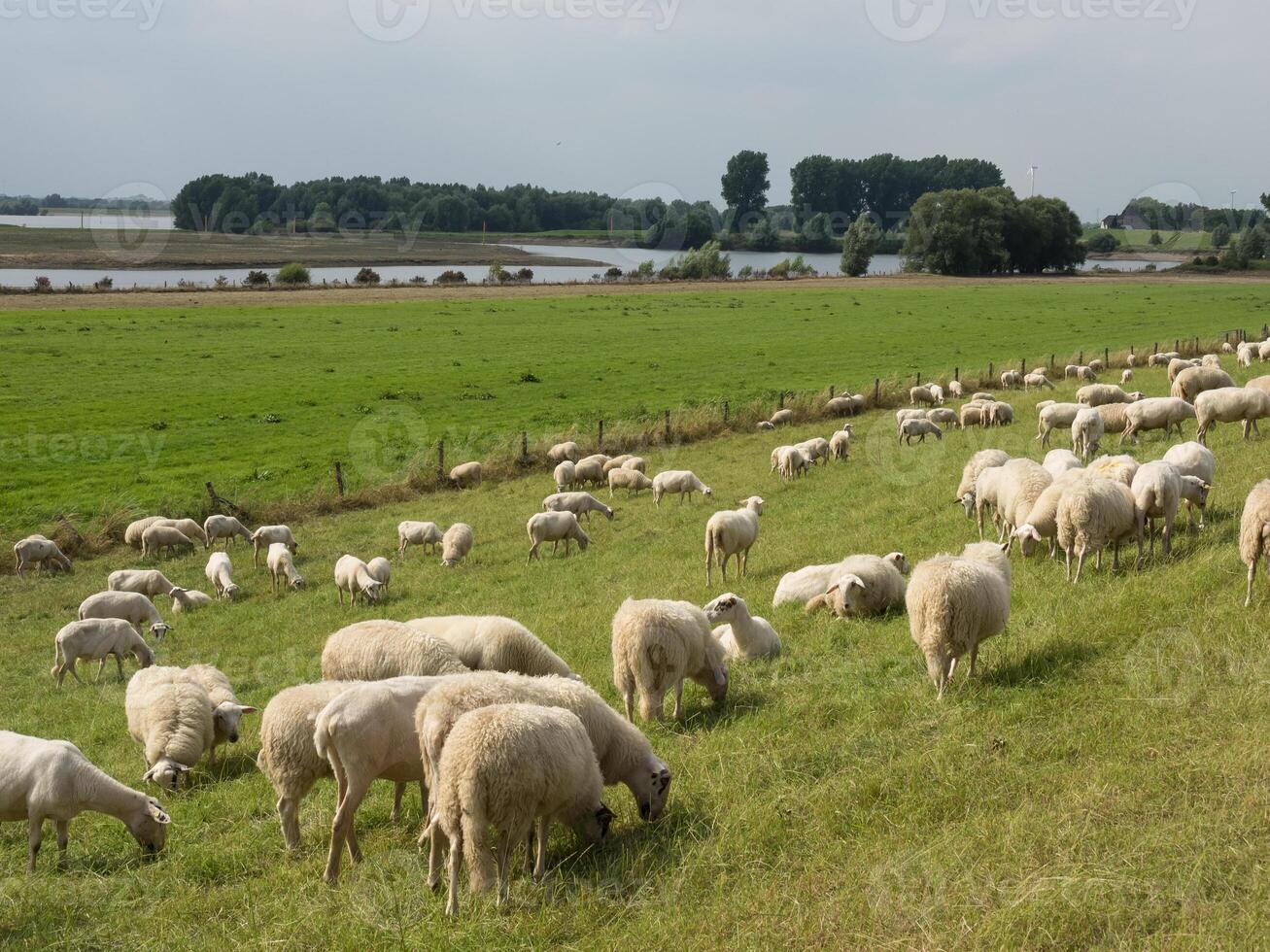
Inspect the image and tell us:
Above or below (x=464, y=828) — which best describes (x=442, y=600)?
below

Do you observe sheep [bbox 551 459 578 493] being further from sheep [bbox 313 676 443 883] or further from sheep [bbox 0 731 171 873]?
sheep [bbox 313 676 443 883]

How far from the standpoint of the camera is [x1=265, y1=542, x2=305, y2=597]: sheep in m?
22.2

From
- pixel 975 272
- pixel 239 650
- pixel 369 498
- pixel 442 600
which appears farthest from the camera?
pixel 975 272

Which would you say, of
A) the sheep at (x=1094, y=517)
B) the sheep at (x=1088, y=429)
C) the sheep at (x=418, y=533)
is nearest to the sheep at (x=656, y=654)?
the sheep at (x=1094, y=517)

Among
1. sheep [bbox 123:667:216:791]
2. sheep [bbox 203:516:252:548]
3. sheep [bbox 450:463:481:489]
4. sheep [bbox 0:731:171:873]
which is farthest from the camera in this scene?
sheep [bbox 450:463:481:489]

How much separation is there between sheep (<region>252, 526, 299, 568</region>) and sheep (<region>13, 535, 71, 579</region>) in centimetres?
448

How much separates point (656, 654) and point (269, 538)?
674 inches

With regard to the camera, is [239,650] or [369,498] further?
[369,498]

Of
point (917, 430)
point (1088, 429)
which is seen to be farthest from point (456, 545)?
→ point (917, 430)

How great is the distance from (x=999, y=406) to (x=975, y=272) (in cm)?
8602

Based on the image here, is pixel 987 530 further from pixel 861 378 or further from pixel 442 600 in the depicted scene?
pixel 861 378

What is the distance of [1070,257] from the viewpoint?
116m

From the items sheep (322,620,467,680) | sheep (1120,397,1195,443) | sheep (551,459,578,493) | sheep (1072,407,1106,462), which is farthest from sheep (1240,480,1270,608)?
sheep (551,459,578,493)

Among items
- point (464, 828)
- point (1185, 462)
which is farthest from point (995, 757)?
point (1185, 462)
